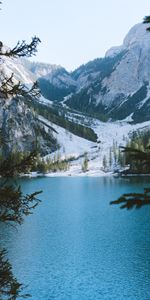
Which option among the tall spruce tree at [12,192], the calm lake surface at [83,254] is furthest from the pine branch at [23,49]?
the calm lake surface at [83,254]

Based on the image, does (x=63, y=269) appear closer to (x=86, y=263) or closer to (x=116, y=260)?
(x=86, y=263)

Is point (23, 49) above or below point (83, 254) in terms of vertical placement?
above

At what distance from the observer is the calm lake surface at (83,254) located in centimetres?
5606

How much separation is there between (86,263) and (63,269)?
189 inches

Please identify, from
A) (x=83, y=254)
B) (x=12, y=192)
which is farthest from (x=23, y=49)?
(x=83, y=254)

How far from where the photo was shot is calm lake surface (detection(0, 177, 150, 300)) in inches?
2207

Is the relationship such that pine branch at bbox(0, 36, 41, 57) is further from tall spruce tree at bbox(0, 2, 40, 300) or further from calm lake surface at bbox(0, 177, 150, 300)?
calm lake surface at bbox(0, 177, 150, 300)

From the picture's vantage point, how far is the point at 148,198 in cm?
799

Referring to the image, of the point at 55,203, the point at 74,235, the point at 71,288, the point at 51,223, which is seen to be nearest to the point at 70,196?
the point at 55,203

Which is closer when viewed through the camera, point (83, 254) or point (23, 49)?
point (23, 49)

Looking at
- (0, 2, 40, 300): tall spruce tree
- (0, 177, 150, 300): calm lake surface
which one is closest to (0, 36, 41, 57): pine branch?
(0, 2, 40, 300): tall spruce tree

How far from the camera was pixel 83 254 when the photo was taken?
73375mm

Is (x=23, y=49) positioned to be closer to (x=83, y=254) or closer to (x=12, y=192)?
(x=12, y=192)

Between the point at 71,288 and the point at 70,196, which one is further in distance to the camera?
the point at 70,196
